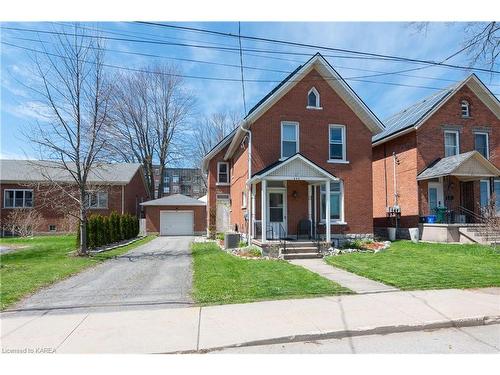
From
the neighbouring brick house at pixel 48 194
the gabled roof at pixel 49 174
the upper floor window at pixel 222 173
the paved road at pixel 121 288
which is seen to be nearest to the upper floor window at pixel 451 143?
the upper floor window at pixel 222 173

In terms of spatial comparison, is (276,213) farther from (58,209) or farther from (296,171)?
(58,209)

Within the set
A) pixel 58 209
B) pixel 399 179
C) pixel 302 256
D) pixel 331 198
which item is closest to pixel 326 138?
pixel 331 198

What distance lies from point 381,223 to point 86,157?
55.7ft

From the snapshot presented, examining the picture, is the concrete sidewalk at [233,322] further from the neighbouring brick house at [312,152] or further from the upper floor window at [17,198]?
the upper floor window at [17,198]

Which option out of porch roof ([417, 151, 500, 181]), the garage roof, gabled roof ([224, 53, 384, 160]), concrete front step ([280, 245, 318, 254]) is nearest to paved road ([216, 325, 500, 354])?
concrete front step ([280, 245, 318, 254])

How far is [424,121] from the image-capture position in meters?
19.3

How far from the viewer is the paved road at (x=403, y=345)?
16.5 ft

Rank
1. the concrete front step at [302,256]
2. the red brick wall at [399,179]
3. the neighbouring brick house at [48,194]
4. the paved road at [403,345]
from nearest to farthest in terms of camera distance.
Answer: the paved road at [403,345] → the concrete front step at [302,256] → the red brick wall at [399,179] → the neighbouring brick house at [48,194]

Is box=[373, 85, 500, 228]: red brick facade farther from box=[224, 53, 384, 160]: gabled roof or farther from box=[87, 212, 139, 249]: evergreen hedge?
box=[87, 212, 139, 249]: evergreen hedge

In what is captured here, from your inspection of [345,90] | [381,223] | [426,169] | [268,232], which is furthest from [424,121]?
[268,232]

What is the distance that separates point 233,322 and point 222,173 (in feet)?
71.0

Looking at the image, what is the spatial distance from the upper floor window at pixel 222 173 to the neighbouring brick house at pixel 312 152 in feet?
29.3

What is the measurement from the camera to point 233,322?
601cm

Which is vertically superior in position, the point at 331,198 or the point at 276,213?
the point at 331,198
